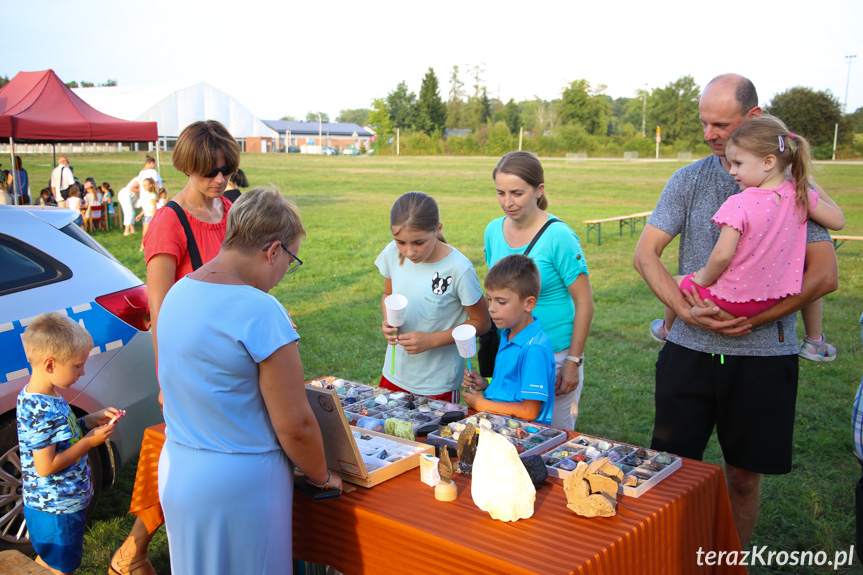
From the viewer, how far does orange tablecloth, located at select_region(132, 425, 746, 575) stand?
1707mm

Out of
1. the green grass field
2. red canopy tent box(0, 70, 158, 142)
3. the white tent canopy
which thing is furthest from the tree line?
red canopy tent box(0, 70, 158, 142)

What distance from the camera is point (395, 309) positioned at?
9.52 ft

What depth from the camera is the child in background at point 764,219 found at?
250 centimetres

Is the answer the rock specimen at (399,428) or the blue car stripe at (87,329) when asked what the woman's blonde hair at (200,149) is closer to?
the blue car stripe at (87,329)

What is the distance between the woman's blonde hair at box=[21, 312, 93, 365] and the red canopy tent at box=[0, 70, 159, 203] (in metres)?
13.1

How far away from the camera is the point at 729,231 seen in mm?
2516

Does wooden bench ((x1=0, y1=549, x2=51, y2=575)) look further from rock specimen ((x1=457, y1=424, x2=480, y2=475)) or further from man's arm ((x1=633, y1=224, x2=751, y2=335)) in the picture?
man's arm ((x1=633, y1=224, x2=751, y2=335))

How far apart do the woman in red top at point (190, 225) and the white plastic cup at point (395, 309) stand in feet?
2.74

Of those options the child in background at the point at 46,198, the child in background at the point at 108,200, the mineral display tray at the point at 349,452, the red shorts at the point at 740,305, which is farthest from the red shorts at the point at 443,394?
the child in background at the point at 108,200

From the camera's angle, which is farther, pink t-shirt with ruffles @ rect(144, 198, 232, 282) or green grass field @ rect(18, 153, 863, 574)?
green grass field @ rect(18, 153, 863, 574)

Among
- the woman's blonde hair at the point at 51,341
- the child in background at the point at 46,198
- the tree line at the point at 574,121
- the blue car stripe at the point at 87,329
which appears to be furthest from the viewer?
the tree line at the point at 574,121

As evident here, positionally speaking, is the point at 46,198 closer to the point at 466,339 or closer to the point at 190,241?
A: the point at 190,241

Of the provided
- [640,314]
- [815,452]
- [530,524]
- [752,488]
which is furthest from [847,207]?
[530,524]

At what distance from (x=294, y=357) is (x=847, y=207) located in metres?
23.8
